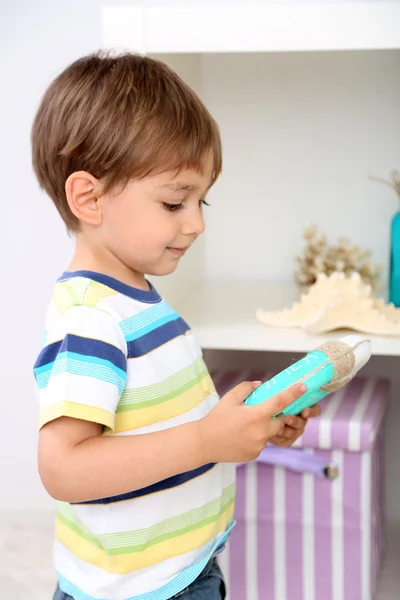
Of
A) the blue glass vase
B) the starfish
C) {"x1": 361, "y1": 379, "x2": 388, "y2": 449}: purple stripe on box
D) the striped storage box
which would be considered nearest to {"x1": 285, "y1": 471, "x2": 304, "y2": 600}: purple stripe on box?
the striped storage box

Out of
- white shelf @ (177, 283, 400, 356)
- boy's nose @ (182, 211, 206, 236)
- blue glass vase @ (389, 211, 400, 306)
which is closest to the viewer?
boy's nose @ (182, 211, 206, 236)

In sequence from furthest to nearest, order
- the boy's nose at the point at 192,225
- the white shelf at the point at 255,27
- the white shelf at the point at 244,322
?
the white shelf at the point at 244,322
the white shelf at the point at 255,27
the boy's nose at the point at 192,225

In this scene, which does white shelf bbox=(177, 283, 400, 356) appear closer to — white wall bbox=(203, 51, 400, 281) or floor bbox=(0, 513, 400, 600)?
white wall bbox=(203, 51, 400, 281)

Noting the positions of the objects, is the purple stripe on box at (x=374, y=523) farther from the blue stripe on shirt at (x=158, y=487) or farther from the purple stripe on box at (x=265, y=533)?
the blue stripe on shirt at (x=158, y=487)

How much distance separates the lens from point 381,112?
1.60 m

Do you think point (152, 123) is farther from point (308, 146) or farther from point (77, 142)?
point (308, 146)

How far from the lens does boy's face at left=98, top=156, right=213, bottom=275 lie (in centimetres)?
84

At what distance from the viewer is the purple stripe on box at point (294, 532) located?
1301mm

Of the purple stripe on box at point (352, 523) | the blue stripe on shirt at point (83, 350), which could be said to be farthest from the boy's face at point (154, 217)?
the purple stripe on box at point (352, 523)

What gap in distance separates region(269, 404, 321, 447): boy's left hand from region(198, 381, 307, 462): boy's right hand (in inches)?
4.4

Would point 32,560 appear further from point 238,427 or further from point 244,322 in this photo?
point 238,427

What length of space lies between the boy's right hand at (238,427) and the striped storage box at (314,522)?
0.50 metres

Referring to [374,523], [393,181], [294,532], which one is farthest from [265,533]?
[393,181]

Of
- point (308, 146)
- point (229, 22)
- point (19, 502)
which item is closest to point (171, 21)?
point (229, 22)
